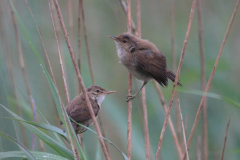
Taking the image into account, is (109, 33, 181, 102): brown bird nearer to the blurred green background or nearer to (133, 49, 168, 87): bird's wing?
(133, 49, 168, 87): bird's wing

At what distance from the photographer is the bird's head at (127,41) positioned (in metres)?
2.83

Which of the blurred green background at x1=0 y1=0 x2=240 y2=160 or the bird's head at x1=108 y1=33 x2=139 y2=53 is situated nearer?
the bird's head at x1=108 y1=33 x2=139 y2=53

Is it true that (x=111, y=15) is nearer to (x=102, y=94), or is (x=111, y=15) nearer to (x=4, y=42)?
(x=102, y=94)

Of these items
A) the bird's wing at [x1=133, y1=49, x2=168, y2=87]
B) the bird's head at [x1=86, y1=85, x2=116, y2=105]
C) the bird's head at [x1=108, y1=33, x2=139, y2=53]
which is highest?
the bird's head at [x1=108, y1=33, x2=139, y2=53]

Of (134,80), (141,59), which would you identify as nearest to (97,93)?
(134,80)

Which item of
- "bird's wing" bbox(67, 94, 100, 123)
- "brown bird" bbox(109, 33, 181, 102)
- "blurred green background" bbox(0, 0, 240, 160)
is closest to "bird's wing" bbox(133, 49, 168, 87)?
"brown bird" bbox(109, 33, 181, 102)

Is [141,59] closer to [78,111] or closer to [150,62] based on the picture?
[150,62]

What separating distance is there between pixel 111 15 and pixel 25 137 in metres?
2.07

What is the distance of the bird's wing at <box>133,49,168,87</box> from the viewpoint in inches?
112

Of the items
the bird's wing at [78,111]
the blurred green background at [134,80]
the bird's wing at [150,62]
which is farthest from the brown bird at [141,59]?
the bird's wing at [78,111]

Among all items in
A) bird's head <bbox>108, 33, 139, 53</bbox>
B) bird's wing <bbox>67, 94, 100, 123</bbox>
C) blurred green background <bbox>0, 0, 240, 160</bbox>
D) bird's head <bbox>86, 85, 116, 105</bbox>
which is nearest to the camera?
bird's wing <bbox>67, 94, 100, 123</bbox>

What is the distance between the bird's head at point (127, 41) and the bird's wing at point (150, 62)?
0.08 m

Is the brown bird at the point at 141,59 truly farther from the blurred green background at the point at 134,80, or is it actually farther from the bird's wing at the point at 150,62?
the blurred green background at the point at 134,80

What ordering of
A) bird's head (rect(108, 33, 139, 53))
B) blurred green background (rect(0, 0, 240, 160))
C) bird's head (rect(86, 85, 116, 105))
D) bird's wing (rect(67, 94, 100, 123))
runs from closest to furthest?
1. bird's wing (rect(67, 94, 100, 123))
2. bird's head (rect(108, 33, 139, 53))
3. bird's head (rect(86, 85, 116, 105))
4. blurred green background (rect(0, 0, 240, 160))
